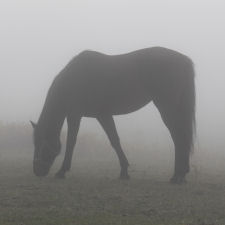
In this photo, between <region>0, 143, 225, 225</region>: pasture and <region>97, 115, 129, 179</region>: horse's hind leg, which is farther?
<region>97, 115, 129, 179</region>: horse's hind leg

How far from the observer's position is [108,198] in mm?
6660

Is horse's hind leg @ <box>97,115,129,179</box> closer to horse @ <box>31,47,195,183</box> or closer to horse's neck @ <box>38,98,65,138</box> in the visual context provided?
horse @ <box>31,47,195,183</box>

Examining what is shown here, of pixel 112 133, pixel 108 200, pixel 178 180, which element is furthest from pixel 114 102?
pixel 108 200

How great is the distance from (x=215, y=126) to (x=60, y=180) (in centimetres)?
1796

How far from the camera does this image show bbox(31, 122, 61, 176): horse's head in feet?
30.2

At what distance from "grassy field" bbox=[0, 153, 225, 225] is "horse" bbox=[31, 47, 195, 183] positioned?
72 cm

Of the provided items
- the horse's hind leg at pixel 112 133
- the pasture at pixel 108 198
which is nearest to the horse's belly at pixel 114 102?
the horse's hind leg at pixel 112 133

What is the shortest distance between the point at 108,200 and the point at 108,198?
5.1 inches

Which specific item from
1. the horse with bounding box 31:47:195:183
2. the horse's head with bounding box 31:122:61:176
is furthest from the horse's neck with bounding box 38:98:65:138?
the horse's head with bounding box 31:122:61:176

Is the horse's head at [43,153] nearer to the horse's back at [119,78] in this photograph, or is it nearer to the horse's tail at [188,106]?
the horse's back at [119,78]

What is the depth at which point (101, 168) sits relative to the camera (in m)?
10.9

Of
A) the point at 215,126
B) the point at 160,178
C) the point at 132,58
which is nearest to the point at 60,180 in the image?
the point at 160,178

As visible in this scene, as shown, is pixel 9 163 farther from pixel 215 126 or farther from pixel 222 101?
pixel 222 101

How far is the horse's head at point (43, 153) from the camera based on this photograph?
9219 millimetres
